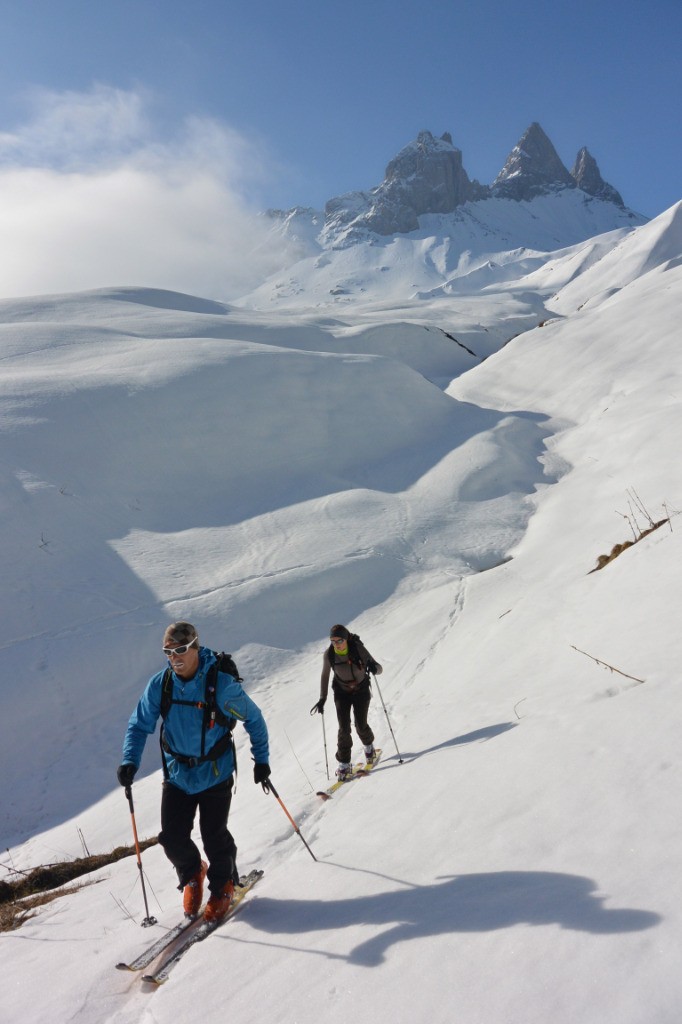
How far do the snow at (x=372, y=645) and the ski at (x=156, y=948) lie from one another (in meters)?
0.11

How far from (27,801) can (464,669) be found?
788 centimetres

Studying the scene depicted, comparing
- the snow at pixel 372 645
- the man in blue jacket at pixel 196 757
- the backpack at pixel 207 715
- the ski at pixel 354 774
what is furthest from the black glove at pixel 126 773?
the ski at pixel 354 774

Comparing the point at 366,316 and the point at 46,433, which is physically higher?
the point at 366,316

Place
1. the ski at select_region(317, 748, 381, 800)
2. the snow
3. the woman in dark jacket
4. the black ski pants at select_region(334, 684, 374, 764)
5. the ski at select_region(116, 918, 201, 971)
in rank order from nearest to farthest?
the snow → the ski at select_region(116, 918, 201, 971) → the ski at select_region(317, 748, 381, 800) → the woman in dark jacket → the black ski pants at select_region(334, 684, 374, 764)

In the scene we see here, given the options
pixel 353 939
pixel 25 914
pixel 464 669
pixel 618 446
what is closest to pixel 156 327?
pixel 618 446

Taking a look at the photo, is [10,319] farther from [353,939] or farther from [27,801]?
[353,939]

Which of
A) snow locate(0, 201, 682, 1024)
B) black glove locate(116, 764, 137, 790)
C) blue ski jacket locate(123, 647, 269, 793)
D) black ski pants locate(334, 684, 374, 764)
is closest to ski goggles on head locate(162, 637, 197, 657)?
blue ski jacket locate(123, 647, 269, 793)

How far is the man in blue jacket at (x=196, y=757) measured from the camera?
4.43 meters

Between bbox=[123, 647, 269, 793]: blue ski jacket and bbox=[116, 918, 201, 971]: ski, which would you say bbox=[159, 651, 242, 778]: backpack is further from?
bbox=[116, 918, 201, 971]: ski

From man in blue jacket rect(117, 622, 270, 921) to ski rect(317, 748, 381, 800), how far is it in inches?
90.7

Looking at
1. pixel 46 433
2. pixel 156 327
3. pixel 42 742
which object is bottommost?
pixel 42 742

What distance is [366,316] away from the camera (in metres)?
62.3

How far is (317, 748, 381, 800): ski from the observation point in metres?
6.77

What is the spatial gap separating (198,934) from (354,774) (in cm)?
334
